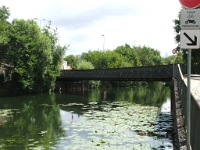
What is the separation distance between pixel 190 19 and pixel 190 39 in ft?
1.14

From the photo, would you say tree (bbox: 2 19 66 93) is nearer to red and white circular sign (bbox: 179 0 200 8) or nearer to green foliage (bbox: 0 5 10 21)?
green foliage (bbox: 0 5 10 21)

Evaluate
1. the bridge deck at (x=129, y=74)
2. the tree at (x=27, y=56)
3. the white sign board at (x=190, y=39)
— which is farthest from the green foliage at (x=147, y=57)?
the white sign board at (x=190, y=39)

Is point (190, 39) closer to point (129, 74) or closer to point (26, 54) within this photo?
point (129, 74)

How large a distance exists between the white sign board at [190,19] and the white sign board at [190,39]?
0.26 ft

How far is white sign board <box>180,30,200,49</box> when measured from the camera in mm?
4914

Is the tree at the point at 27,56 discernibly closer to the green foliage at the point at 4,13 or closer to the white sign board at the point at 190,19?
the green foliage at the point at 4,13

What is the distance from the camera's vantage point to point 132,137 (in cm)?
1464

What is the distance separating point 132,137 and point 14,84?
33.7 m

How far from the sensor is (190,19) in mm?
4910

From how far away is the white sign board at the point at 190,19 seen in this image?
488cm

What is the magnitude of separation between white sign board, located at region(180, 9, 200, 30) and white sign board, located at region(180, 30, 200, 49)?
0.08m

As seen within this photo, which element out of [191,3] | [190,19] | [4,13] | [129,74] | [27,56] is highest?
[4,13]

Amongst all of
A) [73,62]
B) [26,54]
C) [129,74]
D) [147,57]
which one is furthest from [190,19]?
[147,57]

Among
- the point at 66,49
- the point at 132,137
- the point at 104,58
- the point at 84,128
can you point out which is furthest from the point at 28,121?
the point at 104,58
